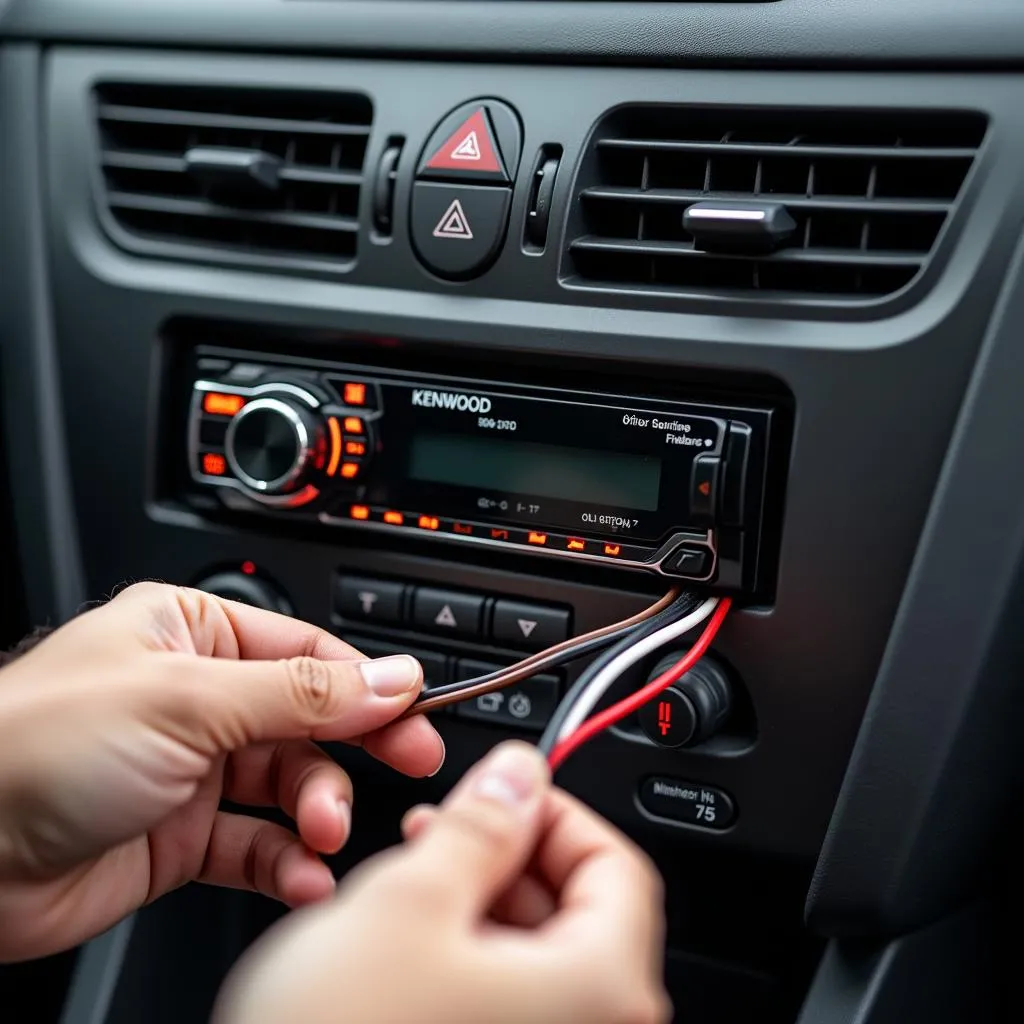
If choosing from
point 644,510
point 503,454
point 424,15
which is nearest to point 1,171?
point 424,15

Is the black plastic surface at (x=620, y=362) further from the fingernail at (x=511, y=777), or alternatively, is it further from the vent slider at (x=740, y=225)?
the fingernail at (x=511, y=777)

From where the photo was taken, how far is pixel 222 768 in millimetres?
882

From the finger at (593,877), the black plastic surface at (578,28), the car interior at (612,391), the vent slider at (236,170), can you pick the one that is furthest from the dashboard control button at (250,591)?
the finger at (593,877)

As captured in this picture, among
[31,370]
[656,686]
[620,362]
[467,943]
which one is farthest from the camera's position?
[31,370]

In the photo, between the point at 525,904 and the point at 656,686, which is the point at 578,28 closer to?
the point at 656,686

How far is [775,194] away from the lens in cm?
91

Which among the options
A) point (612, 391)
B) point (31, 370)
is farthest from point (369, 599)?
point (31, 370)

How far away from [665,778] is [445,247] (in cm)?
44

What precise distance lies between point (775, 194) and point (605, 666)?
374 millimetres

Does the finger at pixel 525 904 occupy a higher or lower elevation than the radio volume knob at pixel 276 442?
lower

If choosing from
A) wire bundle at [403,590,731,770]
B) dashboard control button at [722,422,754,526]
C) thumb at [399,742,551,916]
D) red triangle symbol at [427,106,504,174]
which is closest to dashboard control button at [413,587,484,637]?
wire bundle at [403,590,731,770]

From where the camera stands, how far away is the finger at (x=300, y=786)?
766mm

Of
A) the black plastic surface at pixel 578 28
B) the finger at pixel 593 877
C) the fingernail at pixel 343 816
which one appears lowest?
the fingernail at pixel 343 816

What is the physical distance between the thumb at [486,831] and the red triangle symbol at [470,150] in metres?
0.55
